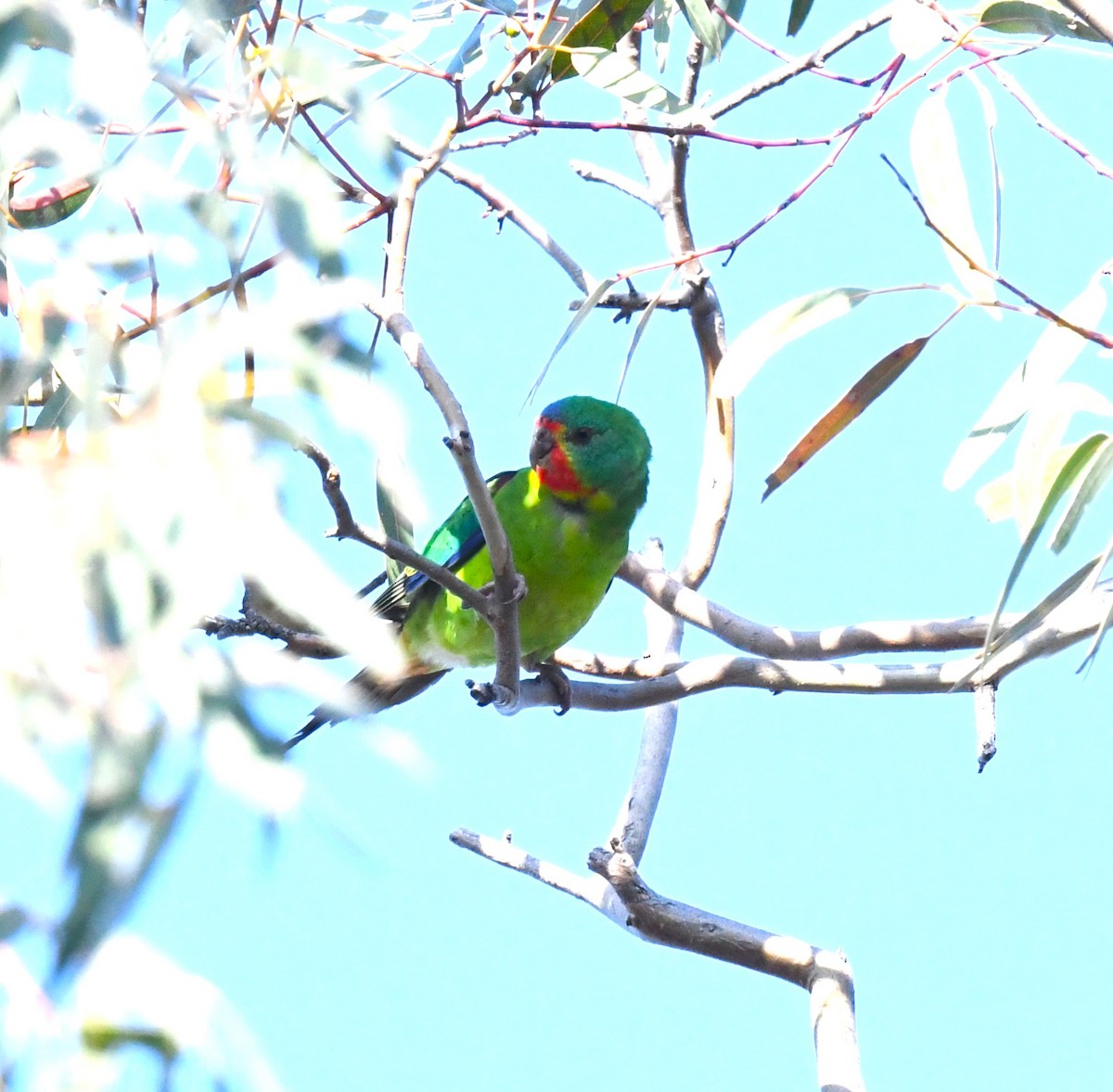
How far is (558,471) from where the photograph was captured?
122 inches

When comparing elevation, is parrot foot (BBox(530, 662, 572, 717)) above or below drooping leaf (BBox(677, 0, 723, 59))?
below

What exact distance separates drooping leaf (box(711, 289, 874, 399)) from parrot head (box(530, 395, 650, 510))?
1030 millimetres

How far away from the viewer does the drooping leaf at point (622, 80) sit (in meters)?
2.18

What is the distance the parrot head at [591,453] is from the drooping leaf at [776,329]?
1.03 m

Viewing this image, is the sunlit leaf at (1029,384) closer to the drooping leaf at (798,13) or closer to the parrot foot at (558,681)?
the drooping leaf at (798,13)

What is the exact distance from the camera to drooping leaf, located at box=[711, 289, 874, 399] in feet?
6.63

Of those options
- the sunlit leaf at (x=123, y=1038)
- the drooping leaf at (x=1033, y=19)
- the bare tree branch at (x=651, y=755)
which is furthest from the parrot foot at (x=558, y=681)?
the sunlit leaf at (x=123, y=1038)

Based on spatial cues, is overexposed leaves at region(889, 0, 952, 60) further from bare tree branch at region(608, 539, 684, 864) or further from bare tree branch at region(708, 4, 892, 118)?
bare tree branch at region(608, 539, 684, 864)

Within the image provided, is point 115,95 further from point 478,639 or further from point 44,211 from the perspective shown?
point 478,639

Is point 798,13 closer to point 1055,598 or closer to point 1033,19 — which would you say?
point 1033,19

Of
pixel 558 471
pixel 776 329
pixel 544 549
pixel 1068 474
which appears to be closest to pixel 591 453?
pixel 558 471

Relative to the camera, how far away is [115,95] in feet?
3.71

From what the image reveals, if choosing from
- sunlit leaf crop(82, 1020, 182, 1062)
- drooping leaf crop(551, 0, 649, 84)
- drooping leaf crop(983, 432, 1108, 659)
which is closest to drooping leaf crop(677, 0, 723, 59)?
drooping leaf crop(551, 0, 649, 84)

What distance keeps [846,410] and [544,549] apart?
95cm
